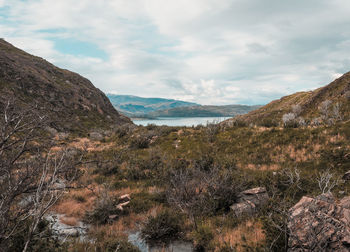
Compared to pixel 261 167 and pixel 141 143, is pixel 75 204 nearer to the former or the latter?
pixel 261 167

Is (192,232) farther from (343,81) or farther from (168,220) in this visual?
(343,81)

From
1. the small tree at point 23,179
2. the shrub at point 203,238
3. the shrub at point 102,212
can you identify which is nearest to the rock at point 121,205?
the shrub at point 102,212

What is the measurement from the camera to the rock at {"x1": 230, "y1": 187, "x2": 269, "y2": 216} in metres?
6.12

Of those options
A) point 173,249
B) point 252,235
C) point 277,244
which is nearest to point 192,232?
point 173,249

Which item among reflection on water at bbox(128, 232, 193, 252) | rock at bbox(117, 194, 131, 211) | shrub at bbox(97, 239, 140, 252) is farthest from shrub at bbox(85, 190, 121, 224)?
shrub at bbox(97, 239, 140, 252)

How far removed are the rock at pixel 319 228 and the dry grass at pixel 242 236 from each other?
946 millimetres

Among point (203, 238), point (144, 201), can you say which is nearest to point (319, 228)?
point (203, 238)

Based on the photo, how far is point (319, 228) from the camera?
3709mm

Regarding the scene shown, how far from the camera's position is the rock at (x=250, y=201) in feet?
20.1

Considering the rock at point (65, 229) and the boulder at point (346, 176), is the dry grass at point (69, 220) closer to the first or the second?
the rock at point (65, 229)

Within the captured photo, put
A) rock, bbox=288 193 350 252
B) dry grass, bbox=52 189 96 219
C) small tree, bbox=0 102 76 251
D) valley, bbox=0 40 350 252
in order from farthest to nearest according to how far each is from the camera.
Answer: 1. dry grass, bbox=52 189 96 219
2. valley, bbox=0 40 350 252
3. rock, bbox=288 193 350 252
4. small tree, bbox=0 102 76 251

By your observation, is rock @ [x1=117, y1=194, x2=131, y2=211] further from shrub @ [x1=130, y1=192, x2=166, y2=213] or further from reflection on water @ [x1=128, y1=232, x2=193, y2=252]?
reflection on water @ [x1=128, y1=232, x2=193, y2=252]

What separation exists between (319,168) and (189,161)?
6.14m

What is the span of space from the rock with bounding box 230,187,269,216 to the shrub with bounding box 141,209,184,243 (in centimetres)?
177
